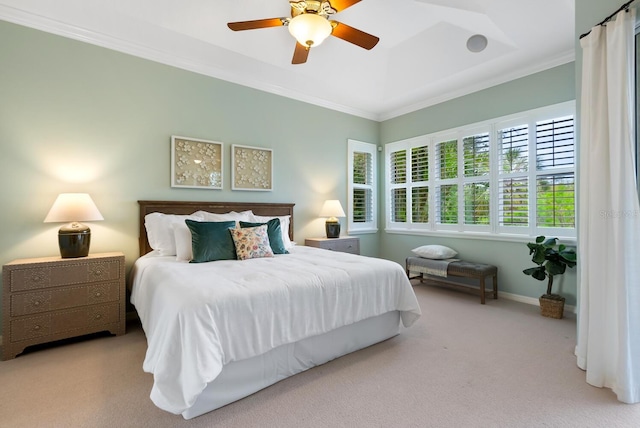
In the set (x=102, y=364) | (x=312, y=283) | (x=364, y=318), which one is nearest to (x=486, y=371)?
(x=364, y=318)

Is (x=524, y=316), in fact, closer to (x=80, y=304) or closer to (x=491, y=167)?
(x=491, y=167)

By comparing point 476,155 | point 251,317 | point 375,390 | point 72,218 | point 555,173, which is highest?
point 476,155

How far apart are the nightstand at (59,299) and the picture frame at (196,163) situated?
1158 mm

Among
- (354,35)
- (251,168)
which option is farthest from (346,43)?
(251,168)

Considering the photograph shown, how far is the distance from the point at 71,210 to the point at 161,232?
77cm

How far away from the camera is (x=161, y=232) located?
3186 millimetres

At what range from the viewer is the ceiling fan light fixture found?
2.16 meters

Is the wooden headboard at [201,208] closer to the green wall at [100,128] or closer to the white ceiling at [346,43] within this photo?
the green wall at [100,128]

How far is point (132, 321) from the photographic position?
3229 millimetres

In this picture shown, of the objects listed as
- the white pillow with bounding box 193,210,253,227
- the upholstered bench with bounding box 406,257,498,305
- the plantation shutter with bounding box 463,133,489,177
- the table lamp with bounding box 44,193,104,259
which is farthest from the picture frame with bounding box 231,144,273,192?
the plantation shutter with bounding box 463,133,489,177

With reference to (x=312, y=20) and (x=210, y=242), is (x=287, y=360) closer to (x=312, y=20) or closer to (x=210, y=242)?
(x=210, y=242)

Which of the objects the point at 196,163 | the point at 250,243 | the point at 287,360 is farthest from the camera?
the point at 196,163

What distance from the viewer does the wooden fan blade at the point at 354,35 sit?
96.2 inches

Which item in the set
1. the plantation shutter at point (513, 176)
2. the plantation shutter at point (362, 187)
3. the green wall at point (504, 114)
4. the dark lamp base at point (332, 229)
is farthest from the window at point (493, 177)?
the dark lamp base at point (332, 229)
